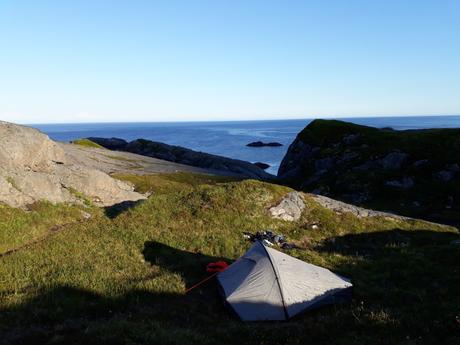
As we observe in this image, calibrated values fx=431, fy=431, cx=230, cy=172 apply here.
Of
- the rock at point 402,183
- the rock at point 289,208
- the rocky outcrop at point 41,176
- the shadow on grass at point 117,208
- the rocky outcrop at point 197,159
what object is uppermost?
the rocky outcrop at point 41,176

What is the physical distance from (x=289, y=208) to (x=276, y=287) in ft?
53.6

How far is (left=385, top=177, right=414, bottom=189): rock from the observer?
60.2 metres

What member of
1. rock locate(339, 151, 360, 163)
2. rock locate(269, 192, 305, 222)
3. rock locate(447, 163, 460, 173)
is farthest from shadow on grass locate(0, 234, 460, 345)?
rock locate(339, 151, 360, 163)

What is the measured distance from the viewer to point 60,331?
14086 mm

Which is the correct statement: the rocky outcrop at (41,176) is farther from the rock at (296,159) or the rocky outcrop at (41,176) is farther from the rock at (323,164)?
the rock at (296,159)

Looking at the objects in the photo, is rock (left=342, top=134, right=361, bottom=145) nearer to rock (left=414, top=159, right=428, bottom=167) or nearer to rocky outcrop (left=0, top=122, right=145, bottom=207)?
rock (left=414, top=159, right=428, bottom=167)

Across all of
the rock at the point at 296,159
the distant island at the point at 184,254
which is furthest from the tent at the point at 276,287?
the rock at the point at 296,159

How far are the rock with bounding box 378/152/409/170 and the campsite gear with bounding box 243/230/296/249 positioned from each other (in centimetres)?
4313

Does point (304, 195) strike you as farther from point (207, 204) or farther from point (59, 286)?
point (59, 286)

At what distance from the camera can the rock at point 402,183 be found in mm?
60250

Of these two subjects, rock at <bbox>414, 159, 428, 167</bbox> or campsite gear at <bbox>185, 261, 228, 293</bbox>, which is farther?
rock at <bbox>414, 159, 428, 167</bbox>

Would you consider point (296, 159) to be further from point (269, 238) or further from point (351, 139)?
point (269, 238)

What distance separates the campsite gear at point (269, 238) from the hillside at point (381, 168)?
25.6 meters

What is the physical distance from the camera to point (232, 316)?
1800 cm
